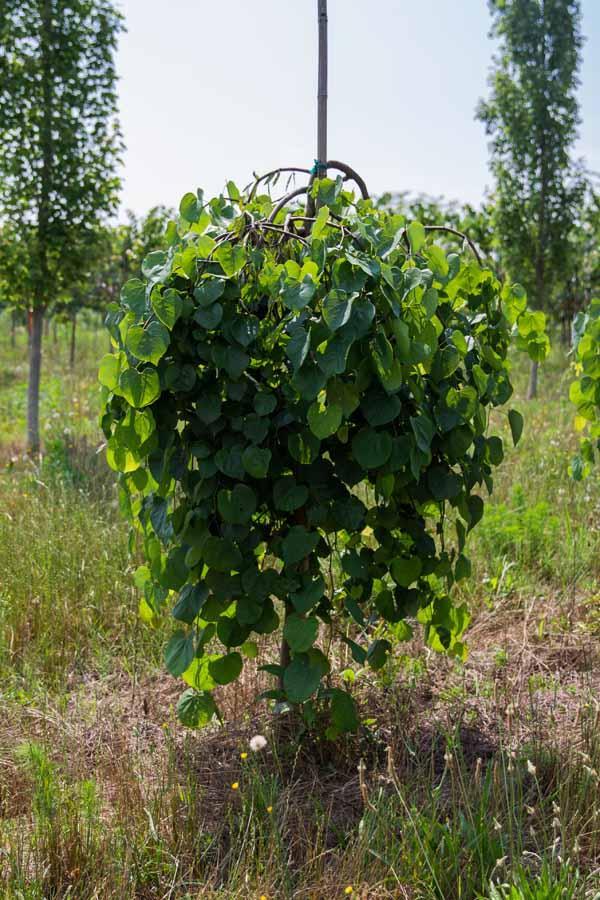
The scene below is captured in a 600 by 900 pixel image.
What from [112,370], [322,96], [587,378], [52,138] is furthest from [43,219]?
[112,370]

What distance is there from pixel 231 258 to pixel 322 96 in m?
0.78

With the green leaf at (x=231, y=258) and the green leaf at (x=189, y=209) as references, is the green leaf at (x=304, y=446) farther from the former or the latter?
the green leaf at (x=189, y=209)

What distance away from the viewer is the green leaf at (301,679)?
1862 mm

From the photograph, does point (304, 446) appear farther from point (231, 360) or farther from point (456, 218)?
point (456, 218)

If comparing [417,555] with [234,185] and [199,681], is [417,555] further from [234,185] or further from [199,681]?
[234,185]

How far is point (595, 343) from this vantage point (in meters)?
2.95

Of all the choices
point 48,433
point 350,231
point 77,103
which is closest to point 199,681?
point 350,231

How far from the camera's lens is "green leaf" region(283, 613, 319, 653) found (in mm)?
1861

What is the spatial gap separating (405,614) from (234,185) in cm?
121

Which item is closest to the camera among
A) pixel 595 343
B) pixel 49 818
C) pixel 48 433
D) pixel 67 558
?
pixel 49 818

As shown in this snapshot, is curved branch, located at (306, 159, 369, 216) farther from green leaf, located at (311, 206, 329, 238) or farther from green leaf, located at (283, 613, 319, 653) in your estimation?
green leaf, located at (283, 613, 319, 653)

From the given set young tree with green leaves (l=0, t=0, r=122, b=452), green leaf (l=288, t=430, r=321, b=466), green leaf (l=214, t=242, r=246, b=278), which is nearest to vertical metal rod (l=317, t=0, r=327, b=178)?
green leaf (l=214, t=242, r=246, b=278)

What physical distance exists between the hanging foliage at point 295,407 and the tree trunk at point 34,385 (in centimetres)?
475

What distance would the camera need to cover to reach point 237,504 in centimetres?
188
